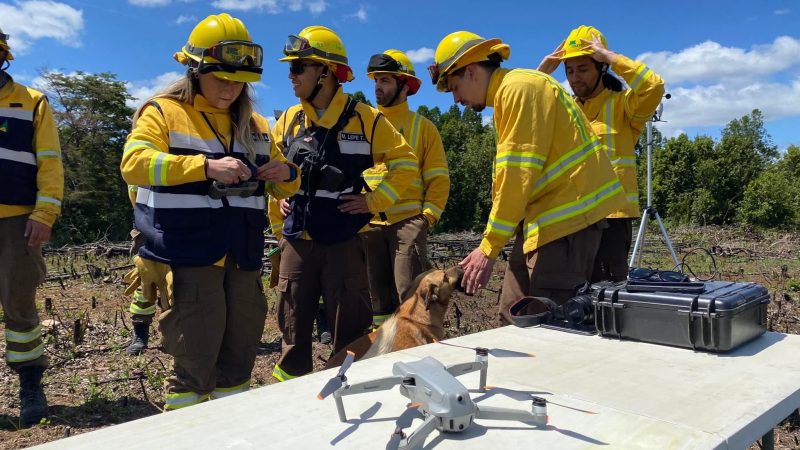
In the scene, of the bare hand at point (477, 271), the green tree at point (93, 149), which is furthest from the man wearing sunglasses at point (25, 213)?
the green tree at point (93, 149)

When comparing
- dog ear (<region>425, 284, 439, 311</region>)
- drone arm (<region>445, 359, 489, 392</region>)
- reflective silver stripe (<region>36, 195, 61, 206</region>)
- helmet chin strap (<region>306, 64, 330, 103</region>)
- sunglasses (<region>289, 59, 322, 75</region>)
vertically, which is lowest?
dog ear (<region>425, 284, 439, 311</region>)

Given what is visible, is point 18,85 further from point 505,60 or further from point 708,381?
point 708,381

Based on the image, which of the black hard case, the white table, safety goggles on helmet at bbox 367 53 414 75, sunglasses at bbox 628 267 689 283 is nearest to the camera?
the white table

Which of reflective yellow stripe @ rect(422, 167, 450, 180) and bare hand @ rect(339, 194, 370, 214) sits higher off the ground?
reflective yellow stripe @ rect(422, 167, 450, 180)

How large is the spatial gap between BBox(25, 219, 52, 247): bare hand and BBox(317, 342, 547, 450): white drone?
320cm

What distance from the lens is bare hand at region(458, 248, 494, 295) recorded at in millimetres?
2721

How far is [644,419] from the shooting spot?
1.49 meters

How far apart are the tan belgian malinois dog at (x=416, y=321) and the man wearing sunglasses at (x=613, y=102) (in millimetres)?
1068

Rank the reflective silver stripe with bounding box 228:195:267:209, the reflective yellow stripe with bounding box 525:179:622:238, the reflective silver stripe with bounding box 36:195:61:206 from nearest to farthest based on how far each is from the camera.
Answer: the reflective silver stripe with bounding box 228:195:267:209
the reflective yellow stripe with bounding box 525:179:622:238
the reflective silver stripe with bounding box 36:195:61:206

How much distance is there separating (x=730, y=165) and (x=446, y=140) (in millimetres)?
19068

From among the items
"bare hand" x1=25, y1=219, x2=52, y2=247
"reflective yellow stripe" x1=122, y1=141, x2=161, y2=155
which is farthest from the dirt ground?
"reflective yellow stripe" x1=122, y1=141, x2=161, y2=155

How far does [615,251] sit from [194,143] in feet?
9.45

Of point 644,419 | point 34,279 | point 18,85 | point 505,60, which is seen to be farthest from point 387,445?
point 18,85

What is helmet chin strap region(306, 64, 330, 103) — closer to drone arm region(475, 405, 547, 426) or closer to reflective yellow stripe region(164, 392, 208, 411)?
reflective yellow stripe region(164, 392, 208, 411)
